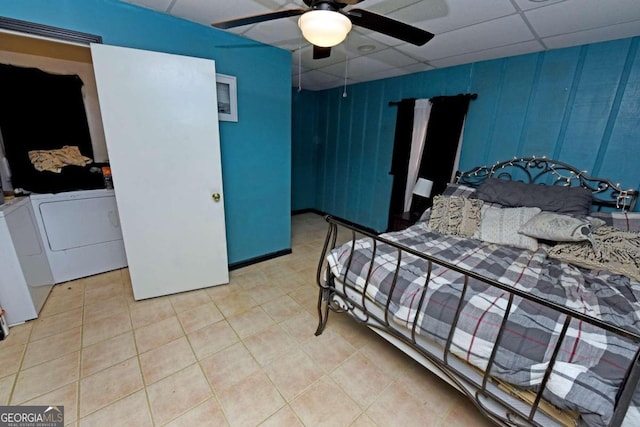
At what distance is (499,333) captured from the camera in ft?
3.36

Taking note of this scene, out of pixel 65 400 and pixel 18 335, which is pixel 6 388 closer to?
pixel 65 400

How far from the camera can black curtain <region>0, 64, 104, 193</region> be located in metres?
2.25

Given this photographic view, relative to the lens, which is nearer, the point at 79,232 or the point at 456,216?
the point at 456,216

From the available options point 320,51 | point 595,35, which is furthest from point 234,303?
point 595,35

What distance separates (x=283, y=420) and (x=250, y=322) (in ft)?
2.74

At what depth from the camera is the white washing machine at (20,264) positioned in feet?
5.80

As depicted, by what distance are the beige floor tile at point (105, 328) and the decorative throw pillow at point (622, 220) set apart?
3742mm

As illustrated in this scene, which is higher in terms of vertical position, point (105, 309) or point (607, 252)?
point (607, 252)

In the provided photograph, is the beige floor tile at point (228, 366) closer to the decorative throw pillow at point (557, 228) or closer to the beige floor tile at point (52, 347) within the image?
the beige floor tile at point (52, 347)

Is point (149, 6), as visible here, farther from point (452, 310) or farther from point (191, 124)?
point (452, 310)

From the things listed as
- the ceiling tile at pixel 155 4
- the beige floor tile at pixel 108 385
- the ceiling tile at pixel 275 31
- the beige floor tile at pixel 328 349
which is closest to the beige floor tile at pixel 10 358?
the beige floor tile at pixel 108 385

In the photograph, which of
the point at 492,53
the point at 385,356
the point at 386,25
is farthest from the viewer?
the point at 492,53

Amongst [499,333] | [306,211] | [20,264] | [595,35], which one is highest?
[595,35]

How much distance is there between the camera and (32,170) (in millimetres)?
2266
